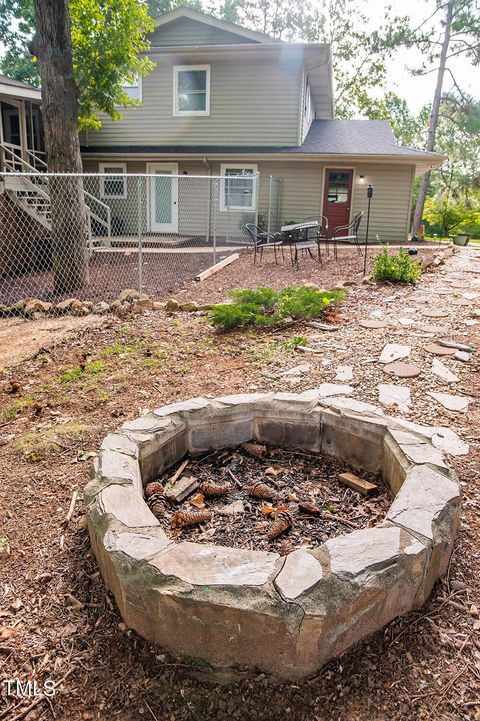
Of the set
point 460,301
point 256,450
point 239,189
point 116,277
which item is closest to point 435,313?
point 460,301

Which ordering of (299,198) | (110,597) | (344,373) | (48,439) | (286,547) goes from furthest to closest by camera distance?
(299,198), (344,373), (48,439), (286,547), (110,597)

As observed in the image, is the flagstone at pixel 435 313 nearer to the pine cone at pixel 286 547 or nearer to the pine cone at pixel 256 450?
the pine cone at pixel 256 450

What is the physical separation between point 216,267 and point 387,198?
24.9ft

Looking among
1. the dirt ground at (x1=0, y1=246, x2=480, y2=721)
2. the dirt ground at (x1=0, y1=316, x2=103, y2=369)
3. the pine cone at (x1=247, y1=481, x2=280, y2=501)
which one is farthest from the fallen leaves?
the dirt ground at (x1=0, y1=316, x2=103, y2=369)

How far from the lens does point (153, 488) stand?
2.50 meters

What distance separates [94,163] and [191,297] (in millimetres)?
11636

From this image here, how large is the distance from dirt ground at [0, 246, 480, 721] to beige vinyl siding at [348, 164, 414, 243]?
36.1 ft

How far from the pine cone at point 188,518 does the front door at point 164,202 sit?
1436 centimetres

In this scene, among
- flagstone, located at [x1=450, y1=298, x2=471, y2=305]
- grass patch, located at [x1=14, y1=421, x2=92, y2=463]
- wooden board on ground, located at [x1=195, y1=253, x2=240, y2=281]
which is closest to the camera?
grass patch, located at [x1=14, y1=421, x2=92, y2=463]

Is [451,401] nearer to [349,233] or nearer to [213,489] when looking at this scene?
[213,489]

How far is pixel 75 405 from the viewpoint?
12.1 feet

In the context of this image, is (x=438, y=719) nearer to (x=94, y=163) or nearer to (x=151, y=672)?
(x=151, y=672)

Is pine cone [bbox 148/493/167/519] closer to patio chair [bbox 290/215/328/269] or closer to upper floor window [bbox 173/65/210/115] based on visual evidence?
patio chair [bbox 290/215/328/269]

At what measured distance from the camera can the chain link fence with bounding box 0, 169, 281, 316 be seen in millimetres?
7812
